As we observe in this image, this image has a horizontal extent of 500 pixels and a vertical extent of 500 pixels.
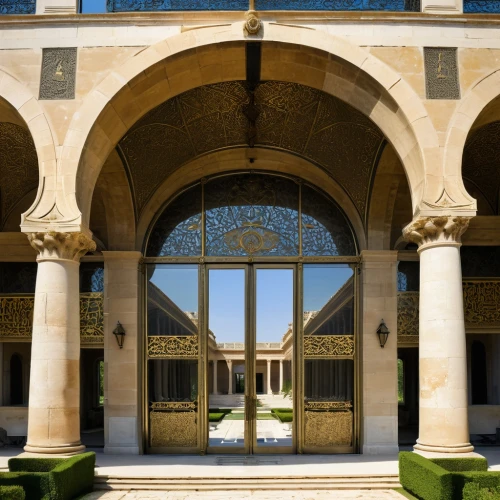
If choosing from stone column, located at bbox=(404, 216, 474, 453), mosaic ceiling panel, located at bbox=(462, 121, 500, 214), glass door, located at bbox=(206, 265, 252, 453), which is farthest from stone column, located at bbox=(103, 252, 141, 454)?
mosaic ceiling panel, located at bbox=(462, 121, 500, 214)

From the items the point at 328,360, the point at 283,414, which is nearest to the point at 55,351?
the point at 283,414

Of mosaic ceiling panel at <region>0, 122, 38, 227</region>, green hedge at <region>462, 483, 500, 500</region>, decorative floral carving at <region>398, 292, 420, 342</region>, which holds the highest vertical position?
Result: mosaic ceiling panel at <region>0, 122, 38, 227</region>

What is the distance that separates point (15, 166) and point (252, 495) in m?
9.55

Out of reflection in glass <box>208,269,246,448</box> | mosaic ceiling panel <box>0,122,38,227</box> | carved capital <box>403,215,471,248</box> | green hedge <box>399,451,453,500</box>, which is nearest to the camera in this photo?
green hedge <box>399,451,453,500</box>

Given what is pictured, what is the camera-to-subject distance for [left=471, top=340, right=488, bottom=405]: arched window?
17552mm

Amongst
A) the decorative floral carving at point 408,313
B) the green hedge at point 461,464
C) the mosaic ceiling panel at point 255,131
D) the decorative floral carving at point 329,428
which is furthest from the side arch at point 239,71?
the decorative floral carving at point 329,428

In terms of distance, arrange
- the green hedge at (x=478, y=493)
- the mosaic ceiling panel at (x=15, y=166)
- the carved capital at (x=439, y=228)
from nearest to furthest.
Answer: the green hedge at (x=478, y=493) < the carved capital at (x=439, y=228) < the mosaic ceiling panel at (x=15, y=166)

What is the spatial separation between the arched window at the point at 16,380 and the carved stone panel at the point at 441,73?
466 inches

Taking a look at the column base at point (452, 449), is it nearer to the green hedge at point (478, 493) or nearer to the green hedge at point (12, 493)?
the green hedge at point (478, 493)

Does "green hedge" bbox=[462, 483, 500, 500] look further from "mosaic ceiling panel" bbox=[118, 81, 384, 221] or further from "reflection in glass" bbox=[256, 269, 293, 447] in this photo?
"mosaic ceiling panel" bbox=[118, 81, 384, 221]

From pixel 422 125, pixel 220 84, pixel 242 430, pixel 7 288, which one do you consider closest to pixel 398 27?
pixel 422 125

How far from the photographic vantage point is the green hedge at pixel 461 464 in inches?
459

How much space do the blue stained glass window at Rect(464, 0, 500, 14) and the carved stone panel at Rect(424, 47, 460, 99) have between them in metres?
1.09

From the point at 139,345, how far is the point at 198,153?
4.77m
